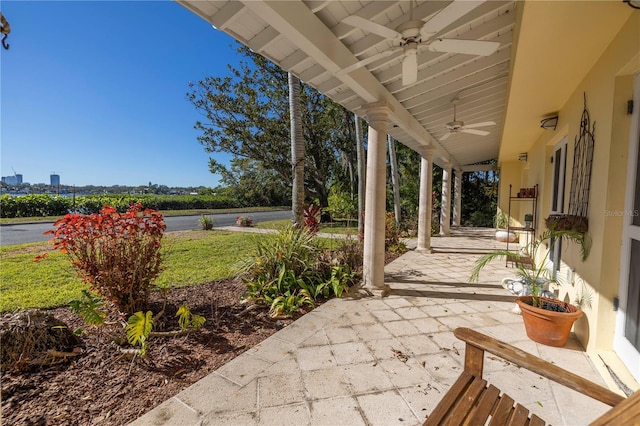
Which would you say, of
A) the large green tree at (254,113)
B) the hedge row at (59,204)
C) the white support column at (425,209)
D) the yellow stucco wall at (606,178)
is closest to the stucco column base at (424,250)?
the white support column at (425,209)

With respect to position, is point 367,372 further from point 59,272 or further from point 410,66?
point 59,272

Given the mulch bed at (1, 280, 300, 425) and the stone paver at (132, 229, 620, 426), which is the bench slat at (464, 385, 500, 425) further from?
the mulch bed at (1, 280, 300, 425)

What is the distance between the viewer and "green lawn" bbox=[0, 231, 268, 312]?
12.2 feet

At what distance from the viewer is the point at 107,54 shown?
18.6ft

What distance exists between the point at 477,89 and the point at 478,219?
11.4 metres

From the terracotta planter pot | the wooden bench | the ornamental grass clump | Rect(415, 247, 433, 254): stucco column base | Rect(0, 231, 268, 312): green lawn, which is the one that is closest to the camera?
the wooden bench

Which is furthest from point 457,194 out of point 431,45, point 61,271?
point 61,271

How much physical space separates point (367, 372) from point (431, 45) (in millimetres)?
2593

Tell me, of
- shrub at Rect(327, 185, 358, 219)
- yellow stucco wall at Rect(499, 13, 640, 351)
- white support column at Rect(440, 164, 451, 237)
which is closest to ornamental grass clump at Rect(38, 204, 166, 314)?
yellow stucco wall at Rect(499, 13, 640, 351)

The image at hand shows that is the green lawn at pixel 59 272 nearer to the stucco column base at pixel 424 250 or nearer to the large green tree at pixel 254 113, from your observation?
the stucco column base at pixel 424 250

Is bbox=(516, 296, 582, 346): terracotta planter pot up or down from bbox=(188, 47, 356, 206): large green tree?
down

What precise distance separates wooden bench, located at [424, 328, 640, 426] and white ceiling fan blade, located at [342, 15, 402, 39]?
210 cm

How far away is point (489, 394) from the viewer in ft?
4.77

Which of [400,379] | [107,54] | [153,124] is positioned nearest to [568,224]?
[400,379]
